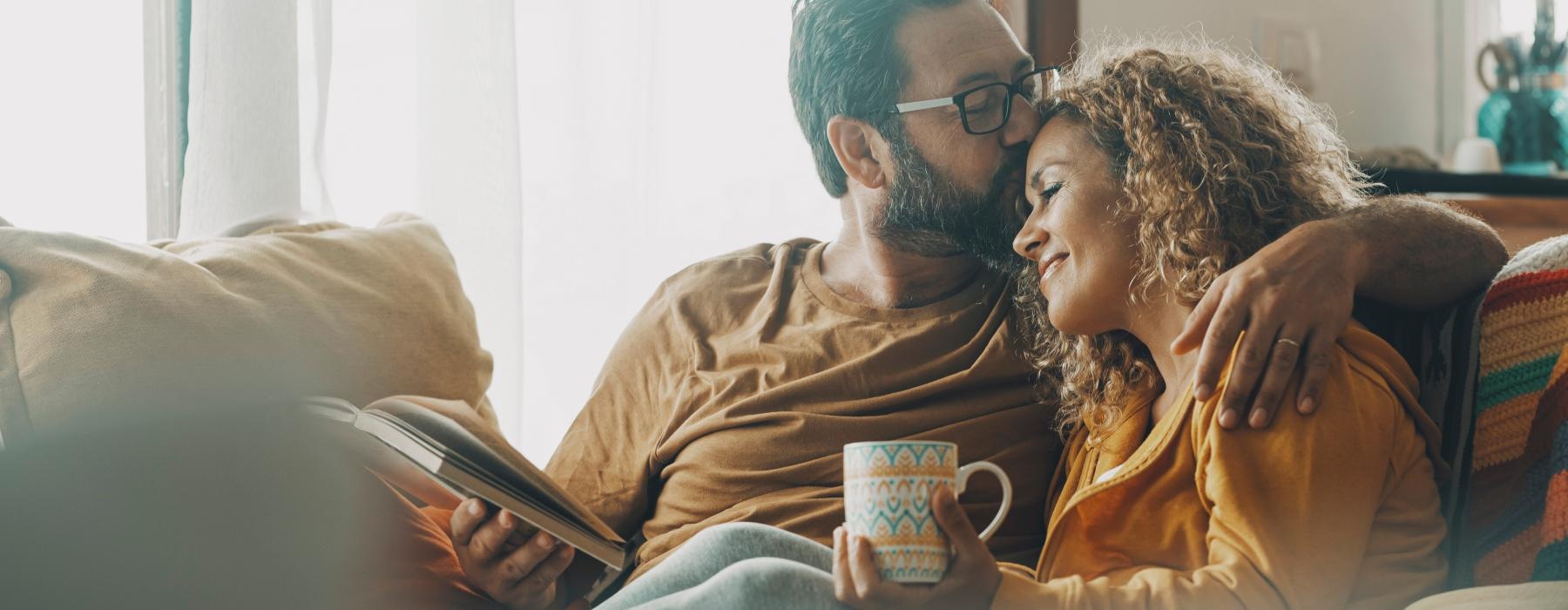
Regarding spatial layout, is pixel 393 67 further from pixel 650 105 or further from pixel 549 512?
pixel 549 512

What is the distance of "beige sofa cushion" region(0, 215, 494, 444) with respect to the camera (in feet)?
4.11

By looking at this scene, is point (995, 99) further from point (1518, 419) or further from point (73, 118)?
point (73, 118)

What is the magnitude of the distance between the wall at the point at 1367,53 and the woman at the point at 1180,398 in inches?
64.9

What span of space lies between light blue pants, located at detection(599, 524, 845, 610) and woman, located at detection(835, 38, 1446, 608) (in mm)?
37

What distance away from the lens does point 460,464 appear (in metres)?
1.18

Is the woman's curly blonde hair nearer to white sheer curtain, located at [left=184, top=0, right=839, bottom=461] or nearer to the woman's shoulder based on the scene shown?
the woman's shoulder

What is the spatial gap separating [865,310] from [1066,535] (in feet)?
1.54

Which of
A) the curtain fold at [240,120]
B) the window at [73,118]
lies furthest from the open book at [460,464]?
the window at [73,118]

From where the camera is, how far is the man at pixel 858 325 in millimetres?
1420

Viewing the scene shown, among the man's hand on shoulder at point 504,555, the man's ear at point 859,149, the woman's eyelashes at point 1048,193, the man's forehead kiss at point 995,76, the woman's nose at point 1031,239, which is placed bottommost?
the man's hand on shoulder at point 504,555

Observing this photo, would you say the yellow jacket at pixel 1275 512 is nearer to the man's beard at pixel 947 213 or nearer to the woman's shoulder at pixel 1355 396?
the woman's shoulder at pixel 1355 396

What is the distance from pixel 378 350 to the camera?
150 cm

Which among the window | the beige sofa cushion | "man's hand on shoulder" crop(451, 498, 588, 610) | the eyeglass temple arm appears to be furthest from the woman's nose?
the window

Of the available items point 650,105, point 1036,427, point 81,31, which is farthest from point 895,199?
point 81,31
